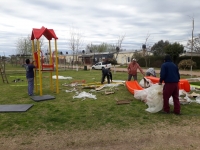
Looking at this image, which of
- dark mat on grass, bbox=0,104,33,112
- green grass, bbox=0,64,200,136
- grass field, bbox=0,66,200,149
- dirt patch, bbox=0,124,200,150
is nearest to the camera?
dirt patch, bbox=0,124,200,150

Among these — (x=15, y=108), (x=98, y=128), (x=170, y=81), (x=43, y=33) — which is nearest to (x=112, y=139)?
(x=98, y=128)

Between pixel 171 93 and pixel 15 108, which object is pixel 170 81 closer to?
pixel 171 93

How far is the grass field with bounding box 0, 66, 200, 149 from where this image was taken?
384 centimetres

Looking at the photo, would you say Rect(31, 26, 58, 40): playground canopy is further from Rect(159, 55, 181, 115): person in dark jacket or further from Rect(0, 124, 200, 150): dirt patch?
Rect(159, 55, 181, 115): person in dark jacket

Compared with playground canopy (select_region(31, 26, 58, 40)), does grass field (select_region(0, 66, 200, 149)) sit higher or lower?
lower

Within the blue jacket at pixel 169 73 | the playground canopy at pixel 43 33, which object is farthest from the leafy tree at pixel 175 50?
the blue jacket at pixel 169 73

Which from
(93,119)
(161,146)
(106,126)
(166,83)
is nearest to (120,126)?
(106,126)

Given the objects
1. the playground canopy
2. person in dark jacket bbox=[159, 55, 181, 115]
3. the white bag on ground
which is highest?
the playground canopy

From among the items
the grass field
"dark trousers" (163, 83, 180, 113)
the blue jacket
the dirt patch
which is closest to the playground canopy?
the grass field

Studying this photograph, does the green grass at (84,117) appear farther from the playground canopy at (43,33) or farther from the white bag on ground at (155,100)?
the playground canopy at (43,33)

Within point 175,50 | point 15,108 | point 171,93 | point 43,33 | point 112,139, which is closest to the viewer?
point 112,139

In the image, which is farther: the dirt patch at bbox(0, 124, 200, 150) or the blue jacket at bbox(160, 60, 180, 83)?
the blue jacket at bbox(160, 60, 180, 83)

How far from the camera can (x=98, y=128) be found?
4.59 meters

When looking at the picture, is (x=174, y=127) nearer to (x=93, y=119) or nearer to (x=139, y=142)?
(x=139, y=142)
